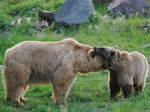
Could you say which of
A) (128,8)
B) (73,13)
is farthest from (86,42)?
(128,8)

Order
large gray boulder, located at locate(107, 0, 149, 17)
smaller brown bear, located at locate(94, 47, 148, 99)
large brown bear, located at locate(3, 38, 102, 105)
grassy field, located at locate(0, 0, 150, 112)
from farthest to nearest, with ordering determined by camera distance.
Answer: large gray boulder, located at locate(107, 0, 149, 17), smaller brown bear, located at locate(94, 47, 148, 99), large brown bear, located at locate(3, 38, 102, 105), grassy field, located at locate(0, 0, 150, 112)

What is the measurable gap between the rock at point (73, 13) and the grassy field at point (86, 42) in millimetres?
331

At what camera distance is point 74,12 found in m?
14.7

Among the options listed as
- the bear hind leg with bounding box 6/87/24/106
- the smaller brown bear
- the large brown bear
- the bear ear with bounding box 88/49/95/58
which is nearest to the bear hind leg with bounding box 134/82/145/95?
the smaller brown bear

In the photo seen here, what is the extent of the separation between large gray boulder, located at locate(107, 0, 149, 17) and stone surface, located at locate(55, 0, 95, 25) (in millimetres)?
1868

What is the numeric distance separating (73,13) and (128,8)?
11.5 ft

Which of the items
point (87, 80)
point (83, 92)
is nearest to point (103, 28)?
point (87, 80)

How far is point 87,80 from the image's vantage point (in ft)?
32.0

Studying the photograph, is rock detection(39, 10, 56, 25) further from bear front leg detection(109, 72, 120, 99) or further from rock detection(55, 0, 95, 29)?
bear front leg detection(109, 72, 120, 99)

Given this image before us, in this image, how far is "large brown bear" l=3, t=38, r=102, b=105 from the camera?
7.28 m

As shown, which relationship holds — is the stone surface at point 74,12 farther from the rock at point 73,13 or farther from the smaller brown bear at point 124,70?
the smaller brown bear at point 124,70

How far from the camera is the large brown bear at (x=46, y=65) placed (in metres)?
7.28

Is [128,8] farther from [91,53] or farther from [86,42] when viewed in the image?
[91,53]

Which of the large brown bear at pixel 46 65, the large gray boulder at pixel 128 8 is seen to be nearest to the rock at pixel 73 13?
the large gray boulder at pixel 128 8
